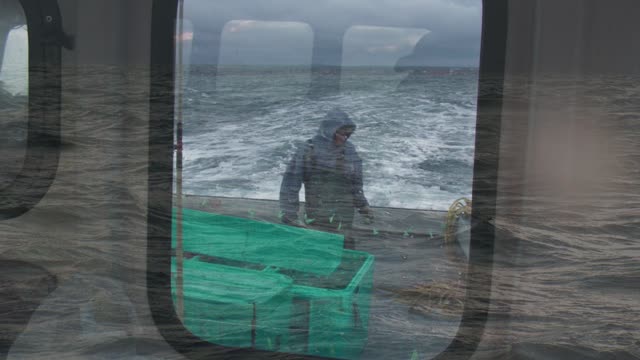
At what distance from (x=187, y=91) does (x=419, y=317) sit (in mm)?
730

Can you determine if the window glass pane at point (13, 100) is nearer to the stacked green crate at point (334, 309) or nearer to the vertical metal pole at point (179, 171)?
the vertical metal pole at point (179, 171)

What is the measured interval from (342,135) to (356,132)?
0.11ft

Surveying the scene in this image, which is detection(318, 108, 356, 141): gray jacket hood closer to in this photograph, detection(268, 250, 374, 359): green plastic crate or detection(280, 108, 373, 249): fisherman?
detection(280, 108, 373, 249): fisherman

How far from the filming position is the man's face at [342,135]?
63.7 inches

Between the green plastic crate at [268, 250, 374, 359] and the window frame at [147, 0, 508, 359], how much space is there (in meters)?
0.05

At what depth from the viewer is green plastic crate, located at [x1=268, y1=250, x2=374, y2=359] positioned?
62.5 inches

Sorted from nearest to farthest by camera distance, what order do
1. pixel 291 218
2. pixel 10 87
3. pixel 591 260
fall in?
pixel 591 260
pixel 291 218
pixel 10 87

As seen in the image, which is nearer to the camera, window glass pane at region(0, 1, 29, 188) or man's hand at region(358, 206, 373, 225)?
man's hand at region(358, 206, 373, 225)

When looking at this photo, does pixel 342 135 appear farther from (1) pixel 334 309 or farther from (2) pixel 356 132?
(1) pixel 334 309

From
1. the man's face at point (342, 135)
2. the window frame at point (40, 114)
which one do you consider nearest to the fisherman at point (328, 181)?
the man's face at point (342, 135)

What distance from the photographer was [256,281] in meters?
1.64

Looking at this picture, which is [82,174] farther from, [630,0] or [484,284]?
[630,0]

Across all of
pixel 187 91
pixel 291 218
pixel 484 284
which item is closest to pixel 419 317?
pixel 484 284

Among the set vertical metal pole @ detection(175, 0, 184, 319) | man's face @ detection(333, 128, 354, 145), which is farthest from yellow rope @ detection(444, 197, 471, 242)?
vertical metal pole @ detection(175, 0, 184, 319)
